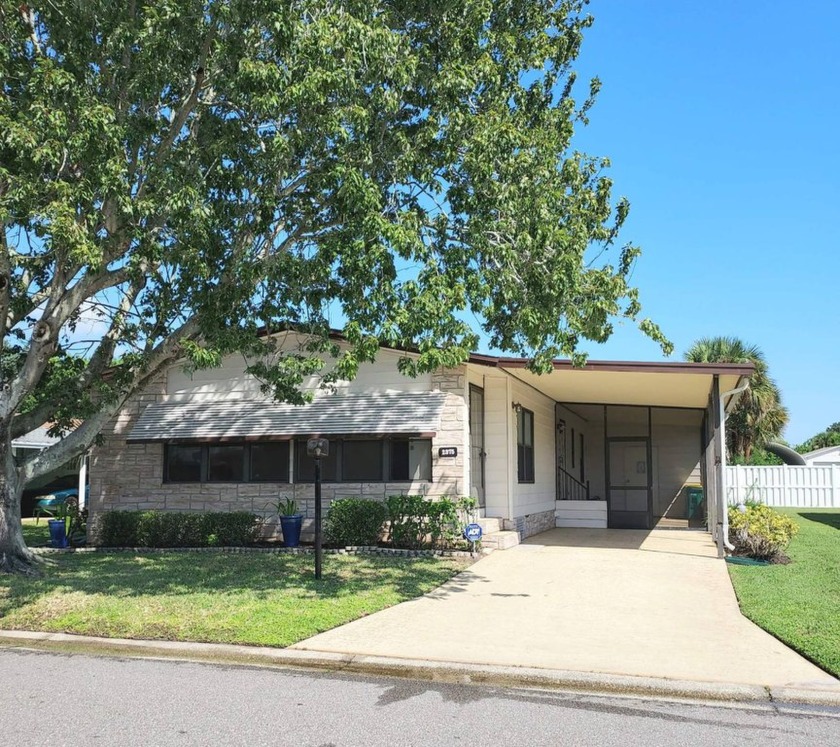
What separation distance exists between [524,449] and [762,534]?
218 inches

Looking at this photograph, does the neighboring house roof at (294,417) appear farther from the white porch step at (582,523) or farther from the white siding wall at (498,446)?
the white porch step at (582,523)

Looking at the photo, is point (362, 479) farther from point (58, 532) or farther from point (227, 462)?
point (58, 532)

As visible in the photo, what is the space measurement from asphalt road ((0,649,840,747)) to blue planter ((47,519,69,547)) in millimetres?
9235

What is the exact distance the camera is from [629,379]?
14758 mm

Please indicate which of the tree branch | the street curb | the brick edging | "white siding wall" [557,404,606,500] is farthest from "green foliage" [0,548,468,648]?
"white siding wall" [557,404,606,500]

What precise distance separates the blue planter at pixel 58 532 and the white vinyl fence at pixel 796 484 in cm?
2168

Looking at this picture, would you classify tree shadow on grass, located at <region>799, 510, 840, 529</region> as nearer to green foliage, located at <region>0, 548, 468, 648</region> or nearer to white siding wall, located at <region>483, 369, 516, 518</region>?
white siding wall, located at <region>483, 369, 516, 518</region>

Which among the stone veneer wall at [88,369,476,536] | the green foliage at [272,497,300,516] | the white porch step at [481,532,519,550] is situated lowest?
the white porch step at [481,532,519,550]

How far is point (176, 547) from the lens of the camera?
14.9 metres

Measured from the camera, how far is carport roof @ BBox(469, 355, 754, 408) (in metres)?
13.1

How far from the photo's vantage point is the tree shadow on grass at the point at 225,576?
9.98m

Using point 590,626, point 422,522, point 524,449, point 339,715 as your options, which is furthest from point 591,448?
point 339,715

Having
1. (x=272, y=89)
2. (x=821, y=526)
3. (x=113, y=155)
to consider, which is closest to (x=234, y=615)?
(x=113, y=155)

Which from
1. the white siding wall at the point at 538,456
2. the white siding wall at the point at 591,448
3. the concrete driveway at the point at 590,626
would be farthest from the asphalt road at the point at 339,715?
the white siding wall at the point at 591,448
